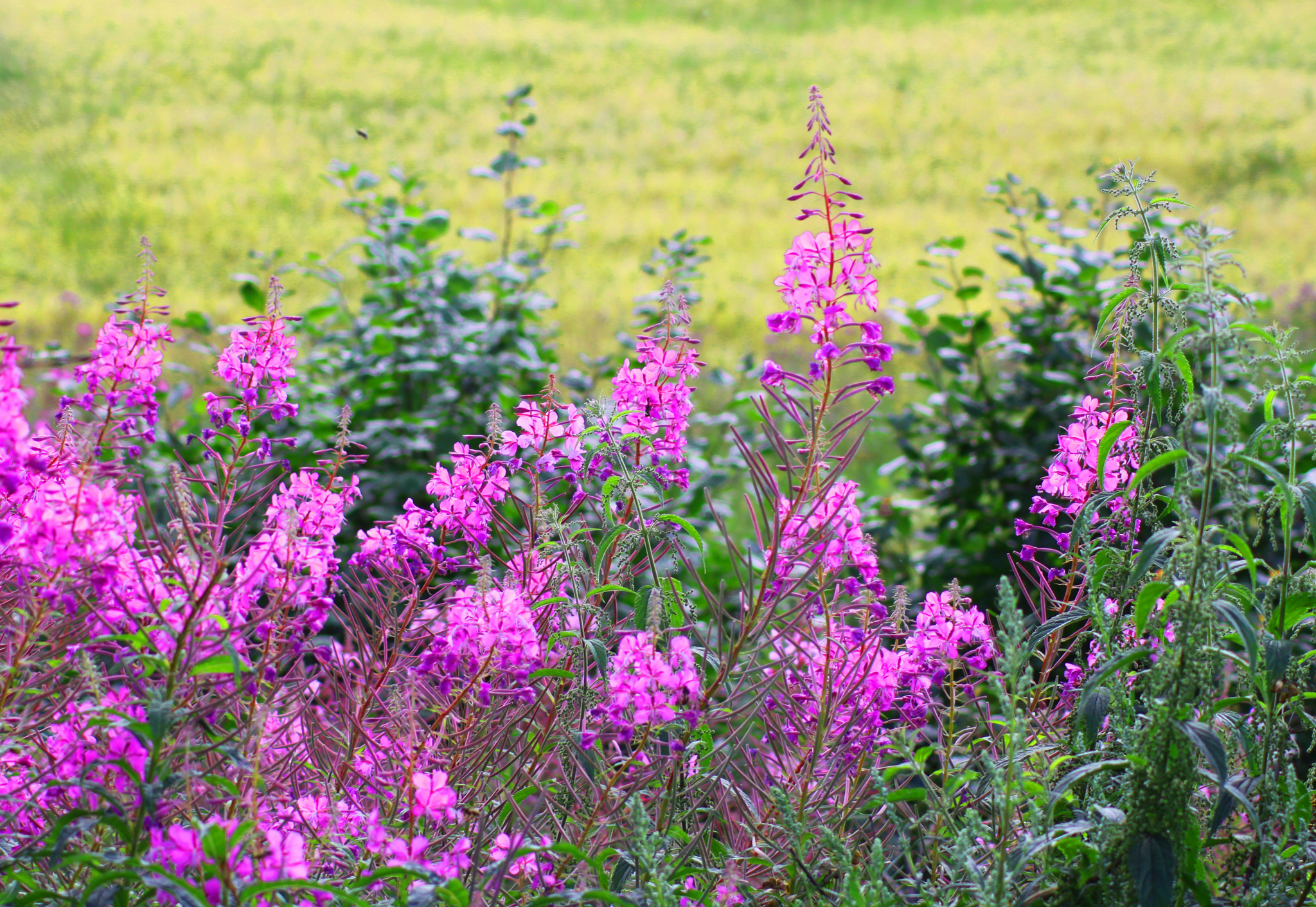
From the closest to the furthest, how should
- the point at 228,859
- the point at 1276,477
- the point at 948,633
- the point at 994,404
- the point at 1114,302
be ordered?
the point at 228,859 → the point at 1276,477 → the point at 1114,302 → the point at 948,633 → the point at 994,404

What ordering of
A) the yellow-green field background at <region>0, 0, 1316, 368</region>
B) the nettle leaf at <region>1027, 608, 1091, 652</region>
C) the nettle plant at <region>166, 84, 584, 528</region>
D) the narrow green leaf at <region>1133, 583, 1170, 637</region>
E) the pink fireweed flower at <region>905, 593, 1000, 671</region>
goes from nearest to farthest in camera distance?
the narrow green leaf at <region>1133, 583, 1170, 637</region>, the nettle leaf at <region>1027, 608, 1091, 652</region>, the pink fireweed flower at <region>905, 593, 1000, 671</region>, the nettle plant at <region>166, 84, 584, 528</region>, the yellow-green field background at <region>0, 0, 1316, 368</region>

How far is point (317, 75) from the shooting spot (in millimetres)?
19234

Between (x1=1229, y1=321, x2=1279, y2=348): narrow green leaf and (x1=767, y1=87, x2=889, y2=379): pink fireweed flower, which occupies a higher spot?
(x1=767, y1=87, x2=889, y2=379): pink fireweed flower

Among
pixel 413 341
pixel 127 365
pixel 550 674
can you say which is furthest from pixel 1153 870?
pixel 413 341

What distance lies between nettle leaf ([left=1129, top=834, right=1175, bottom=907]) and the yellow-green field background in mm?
6319

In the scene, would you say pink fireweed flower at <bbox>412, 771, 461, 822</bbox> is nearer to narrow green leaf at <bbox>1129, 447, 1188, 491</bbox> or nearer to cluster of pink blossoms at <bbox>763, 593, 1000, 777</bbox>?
cluster of pink blossoms at <bbox>763, 593, 1000, 777</bbox>

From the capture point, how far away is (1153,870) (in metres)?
1.13

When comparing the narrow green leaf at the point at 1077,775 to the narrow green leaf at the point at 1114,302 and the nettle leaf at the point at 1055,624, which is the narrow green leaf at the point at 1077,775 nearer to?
the nettle leaf at the point at 1055,624

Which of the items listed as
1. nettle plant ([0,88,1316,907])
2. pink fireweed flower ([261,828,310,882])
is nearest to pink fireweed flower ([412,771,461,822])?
nettle plant ([0,88,1316,907])

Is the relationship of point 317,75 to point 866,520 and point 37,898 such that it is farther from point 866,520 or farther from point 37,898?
point 37,898

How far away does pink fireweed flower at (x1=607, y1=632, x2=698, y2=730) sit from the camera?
1193 millimetres

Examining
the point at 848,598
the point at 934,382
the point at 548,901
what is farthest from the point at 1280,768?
the point at 934,382

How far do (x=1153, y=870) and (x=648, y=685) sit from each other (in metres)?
0.60

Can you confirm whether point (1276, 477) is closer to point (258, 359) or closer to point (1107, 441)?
point (1107, 441)
